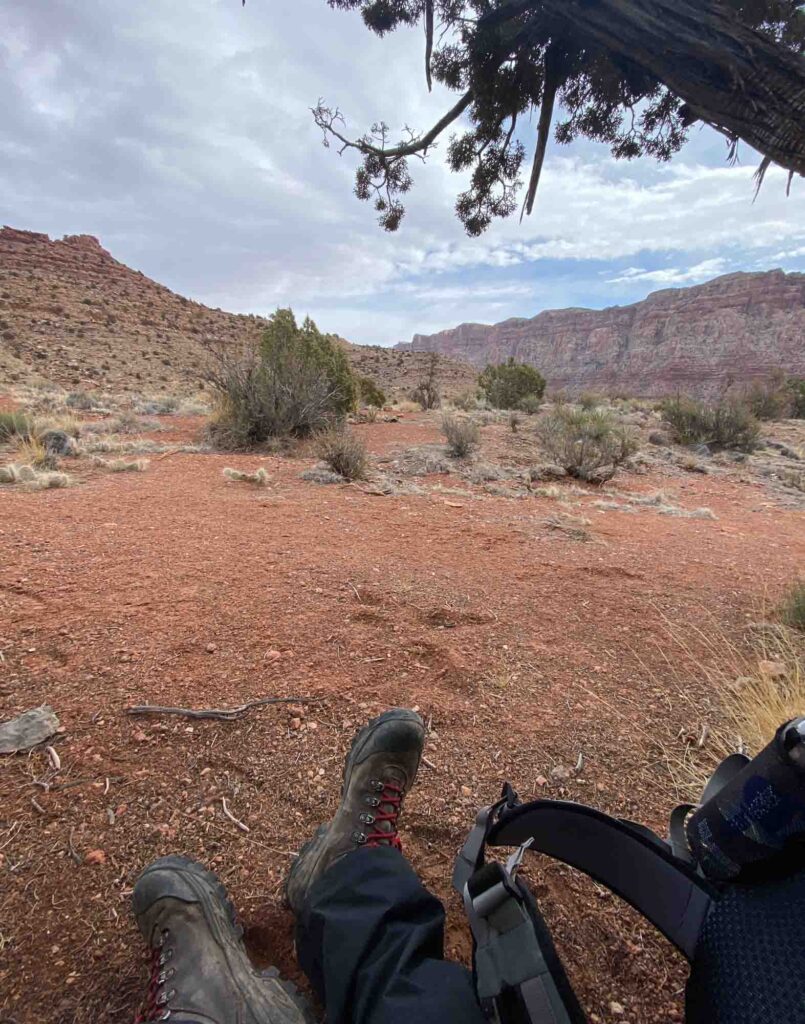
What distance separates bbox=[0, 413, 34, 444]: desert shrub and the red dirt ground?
383cm

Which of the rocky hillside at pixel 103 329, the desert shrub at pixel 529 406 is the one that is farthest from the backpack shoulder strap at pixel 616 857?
the desert shrub at pixel 529 406

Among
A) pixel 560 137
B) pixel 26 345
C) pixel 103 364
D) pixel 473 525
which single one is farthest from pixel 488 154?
pixel 26 345

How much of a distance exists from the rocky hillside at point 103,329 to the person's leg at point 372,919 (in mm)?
11855

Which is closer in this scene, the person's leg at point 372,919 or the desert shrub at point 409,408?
the person's leg at point 372,919

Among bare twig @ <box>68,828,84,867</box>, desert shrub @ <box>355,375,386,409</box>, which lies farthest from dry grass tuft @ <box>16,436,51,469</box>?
desert shrub @ <box>355,375,386,409</box>

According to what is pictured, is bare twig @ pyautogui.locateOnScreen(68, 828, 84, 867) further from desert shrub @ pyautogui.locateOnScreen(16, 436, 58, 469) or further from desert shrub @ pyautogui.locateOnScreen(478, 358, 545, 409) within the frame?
desert shrub @ pyautogui.locateOnScreen(478, 358, 545, 409)

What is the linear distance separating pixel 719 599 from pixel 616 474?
16.8 feet

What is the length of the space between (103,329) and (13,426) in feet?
64.7

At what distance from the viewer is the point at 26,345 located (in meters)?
18.9

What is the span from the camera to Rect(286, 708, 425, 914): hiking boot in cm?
126

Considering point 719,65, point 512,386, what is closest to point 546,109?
point 719,65

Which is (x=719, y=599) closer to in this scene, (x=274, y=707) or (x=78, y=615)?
(x=274, y=707)

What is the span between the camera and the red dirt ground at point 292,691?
1.20 meters

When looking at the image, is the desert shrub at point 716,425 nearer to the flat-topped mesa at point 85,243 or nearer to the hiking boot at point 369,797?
the hiking boot at point 369,797
